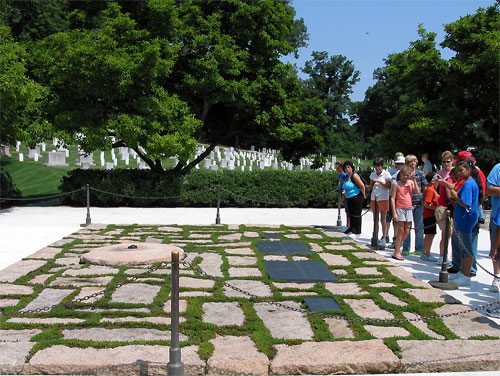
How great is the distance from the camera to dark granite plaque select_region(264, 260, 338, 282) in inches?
260

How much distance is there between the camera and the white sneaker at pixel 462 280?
254 inches

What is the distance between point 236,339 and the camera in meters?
4.38

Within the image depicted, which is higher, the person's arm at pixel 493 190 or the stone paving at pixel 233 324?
the person's arm at pixel 493 190

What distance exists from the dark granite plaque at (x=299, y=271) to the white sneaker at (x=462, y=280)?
154 centimetres

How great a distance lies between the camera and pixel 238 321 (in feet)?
16.0

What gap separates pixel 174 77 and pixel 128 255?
36.9 ft

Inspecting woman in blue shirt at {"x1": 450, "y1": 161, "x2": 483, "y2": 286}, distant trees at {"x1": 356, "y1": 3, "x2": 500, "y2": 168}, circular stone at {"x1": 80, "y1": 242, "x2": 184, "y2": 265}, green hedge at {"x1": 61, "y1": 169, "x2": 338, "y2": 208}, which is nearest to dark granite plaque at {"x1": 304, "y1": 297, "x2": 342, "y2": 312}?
woman in blue shirt at {"x1": 450, "y1": 161, "x2": 483, "y2": 286}

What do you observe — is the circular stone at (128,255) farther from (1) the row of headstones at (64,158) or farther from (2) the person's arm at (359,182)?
(1) the row of headstones at (64,158)

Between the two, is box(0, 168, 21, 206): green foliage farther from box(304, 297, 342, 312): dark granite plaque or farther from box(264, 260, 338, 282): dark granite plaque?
box(304, 297, 342, 312): dark granite plaque

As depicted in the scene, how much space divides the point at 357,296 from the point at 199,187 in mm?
11769

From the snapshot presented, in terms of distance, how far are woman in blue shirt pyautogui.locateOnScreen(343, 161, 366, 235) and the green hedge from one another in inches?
216

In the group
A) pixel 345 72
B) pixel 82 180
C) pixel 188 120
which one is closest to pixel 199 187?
pixel 188 120

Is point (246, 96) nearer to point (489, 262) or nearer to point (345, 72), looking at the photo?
point (489, 262)

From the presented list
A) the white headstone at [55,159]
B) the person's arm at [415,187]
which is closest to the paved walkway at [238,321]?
the person's arm at [415,187]
